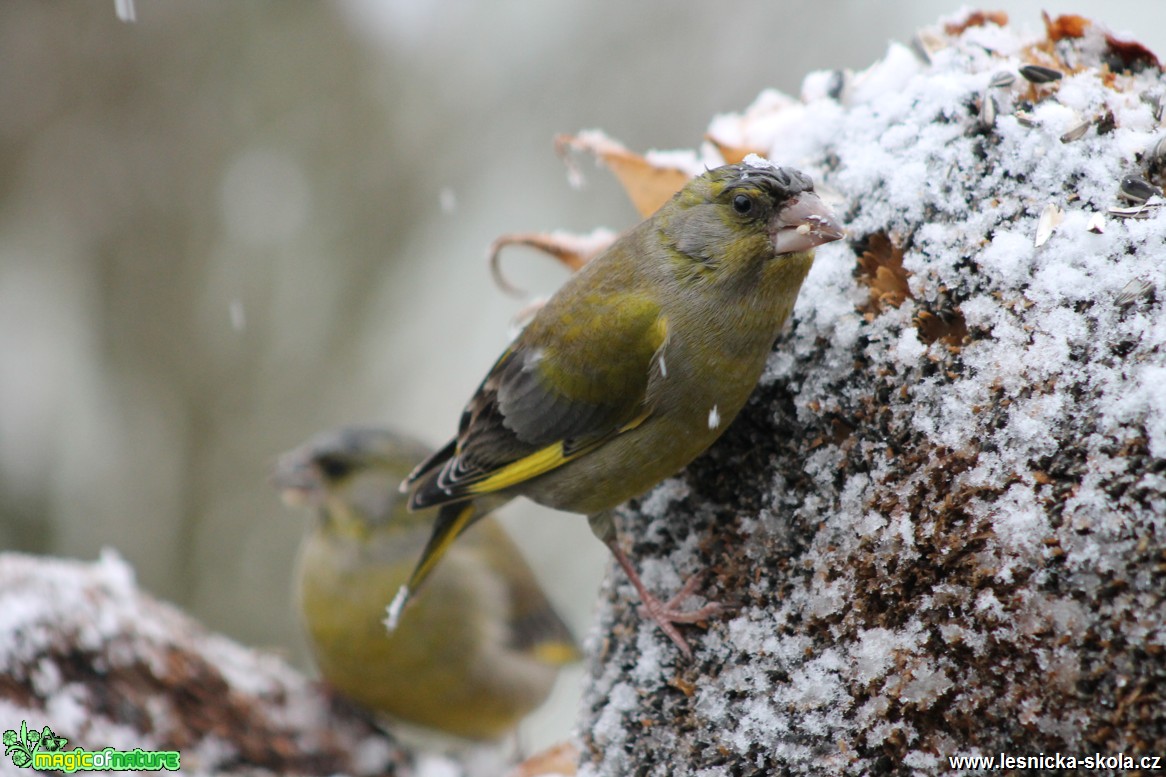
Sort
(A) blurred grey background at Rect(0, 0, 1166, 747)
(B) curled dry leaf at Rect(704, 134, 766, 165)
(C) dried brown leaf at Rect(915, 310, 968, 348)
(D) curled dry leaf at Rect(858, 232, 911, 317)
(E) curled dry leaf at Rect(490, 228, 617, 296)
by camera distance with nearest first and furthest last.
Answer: (C) dried brown leaf at Rect(915, 310, 968, 348)
(D) curled dry leaf at Rect(858, 232, 911, 317)
(B) curled dry leaf at Rect(704, 134, 766, 165)
(E) curled dry leaf at Rect(490, 228, 617, 296)
(A) blurred grey background at Rect(0, 0, 1166, 747)

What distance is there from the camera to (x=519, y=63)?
801 cm

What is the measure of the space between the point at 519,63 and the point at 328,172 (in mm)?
1870

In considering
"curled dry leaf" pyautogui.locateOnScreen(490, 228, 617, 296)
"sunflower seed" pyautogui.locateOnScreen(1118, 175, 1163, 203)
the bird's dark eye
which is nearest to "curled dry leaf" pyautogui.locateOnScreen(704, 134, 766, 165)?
"curled dry leaf" pyautogui.locateOnScreen(490, 228, 617, 296)

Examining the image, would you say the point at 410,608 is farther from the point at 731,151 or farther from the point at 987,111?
the point at 987,111

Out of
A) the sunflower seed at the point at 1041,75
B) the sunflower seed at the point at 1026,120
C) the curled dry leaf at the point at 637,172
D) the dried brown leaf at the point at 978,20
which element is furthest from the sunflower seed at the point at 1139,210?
the curled dry leaf at the point at 637,172

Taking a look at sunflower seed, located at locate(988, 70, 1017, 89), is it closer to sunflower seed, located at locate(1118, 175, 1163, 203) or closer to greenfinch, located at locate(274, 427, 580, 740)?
sunflower seed, located at locate(1118, 175, 1163, 203)

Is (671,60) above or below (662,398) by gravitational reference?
above

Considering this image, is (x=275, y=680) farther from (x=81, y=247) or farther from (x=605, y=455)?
(x=81, y=247)

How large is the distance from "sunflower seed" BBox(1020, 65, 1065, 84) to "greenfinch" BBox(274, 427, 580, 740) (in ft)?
8.28

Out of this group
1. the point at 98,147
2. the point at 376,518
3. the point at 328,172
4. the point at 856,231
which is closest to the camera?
the point at 856,231

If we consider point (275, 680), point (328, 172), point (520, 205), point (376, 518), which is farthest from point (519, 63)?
point (275, 680)

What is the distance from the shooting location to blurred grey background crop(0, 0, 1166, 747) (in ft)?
21.1

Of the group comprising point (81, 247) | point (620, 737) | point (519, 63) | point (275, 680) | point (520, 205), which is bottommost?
point (620, 737)

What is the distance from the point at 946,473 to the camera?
5.03ft
